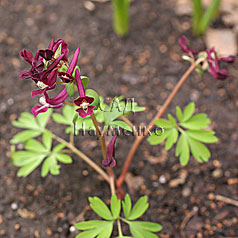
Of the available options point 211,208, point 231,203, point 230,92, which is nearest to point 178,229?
point 211,208

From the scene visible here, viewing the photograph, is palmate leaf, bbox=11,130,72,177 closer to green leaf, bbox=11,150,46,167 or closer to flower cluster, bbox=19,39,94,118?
green leaf, bbox=11,150,46,167

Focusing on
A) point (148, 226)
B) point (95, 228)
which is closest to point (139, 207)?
point (148, 226)

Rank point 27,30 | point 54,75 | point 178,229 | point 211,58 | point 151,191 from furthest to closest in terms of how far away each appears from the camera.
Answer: point 27,30
point 151,191
point 178,229
point 211,58
point 54,75

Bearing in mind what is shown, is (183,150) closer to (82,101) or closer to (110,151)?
(110,151)

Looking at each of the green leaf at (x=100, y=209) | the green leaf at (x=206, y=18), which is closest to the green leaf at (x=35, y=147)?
the green leaf at (x=100, y=209)

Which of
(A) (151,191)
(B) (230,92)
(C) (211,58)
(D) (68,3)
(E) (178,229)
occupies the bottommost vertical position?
(E) (178,229)

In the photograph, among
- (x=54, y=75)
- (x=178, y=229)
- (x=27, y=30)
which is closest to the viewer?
(x=54, y=75)

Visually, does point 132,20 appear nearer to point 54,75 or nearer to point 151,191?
point 151,191
